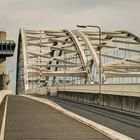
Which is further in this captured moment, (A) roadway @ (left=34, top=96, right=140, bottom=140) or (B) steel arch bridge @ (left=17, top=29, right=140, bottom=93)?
(B) steel arch bridge @ (left=17, top=29, right=140, bottom=93)

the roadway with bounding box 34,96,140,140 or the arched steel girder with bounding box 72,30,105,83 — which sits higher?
the arched steel girder with bounding box 72,30,105,83

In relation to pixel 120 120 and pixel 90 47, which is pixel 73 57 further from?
pixel 120 120

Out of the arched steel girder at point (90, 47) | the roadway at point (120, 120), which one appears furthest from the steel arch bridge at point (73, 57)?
the roadway at point (120, 120)

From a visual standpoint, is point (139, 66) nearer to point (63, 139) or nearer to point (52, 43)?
point (52, 43)

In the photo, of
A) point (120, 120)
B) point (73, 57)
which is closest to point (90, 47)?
point (73, 57)

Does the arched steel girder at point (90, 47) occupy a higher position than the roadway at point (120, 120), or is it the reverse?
the arched steel girder at point (90, 47)

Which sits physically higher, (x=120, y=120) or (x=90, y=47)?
(x=90, y=47)

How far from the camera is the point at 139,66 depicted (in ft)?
400

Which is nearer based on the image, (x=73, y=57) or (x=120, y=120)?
(x=120, y=120)

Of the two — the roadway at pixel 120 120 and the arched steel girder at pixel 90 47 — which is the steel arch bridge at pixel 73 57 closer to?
the arched steel girder at pixel 90 47

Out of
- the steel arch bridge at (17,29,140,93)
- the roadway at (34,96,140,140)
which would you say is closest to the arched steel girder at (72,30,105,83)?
the steel arch bridge at (17,29,140,93)

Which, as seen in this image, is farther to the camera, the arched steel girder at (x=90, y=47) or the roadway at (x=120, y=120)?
the arched steel girder at (x=90, y=47)

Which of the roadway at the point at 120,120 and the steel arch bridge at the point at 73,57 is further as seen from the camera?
the steel arch bridge at the point at 73,57

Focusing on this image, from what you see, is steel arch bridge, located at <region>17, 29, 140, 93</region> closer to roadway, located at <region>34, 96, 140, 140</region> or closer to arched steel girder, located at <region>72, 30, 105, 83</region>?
arched steel girder, located at <region>72, 30, 105, 83</region>
